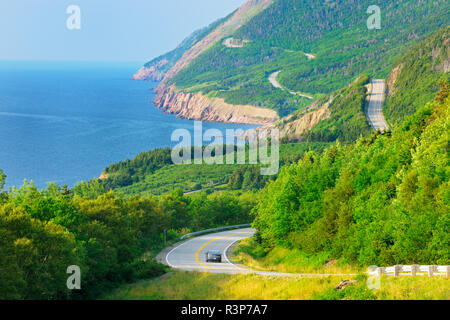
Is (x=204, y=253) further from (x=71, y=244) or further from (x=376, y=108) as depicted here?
(x=376, y=108)

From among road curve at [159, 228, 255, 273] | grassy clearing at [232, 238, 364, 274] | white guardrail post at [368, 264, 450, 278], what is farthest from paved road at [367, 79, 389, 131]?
white guardrail post at [368, 264, 450, 278]

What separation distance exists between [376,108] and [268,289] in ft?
523

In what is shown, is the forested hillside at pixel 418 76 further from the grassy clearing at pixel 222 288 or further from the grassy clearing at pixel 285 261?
the grassy clearing at pixel 222 288

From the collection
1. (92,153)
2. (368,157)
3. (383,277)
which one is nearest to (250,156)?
(92,153)

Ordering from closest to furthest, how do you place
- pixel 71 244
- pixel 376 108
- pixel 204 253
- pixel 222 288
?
pixel 71 244, pixel 222 288, pixel 204 253, pixel 376 108

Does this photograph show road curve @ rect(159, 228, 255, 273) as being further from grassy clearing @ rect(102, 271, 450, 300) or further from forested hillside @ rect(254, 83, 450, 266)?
forested hillside @ rect(254, 83, 450, 266)

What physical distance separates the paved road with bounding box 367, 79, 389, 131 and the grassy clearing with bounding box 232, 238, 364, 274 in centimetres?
11106

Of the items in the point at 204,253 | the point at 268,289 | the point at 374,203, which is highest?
the point at 374,203

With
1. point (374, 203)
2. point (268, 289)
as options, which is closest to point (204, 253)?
point (374, 203)

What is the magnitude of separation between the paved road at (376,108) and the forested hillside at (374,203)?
104 metres

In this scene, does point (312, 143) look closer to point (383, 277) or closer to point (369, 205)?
point (369, 205)

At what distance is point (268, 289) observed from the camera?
84.9 ft

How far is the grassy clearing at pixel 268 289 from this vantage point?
1994cm
